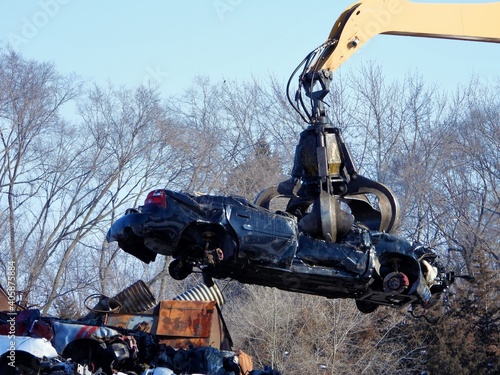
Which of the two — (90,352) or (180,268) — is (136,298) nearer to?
(90,352)

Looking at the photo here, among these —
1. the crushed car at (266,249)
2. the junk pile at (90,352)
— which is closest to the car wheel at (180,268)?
the crushed car at (266,249)

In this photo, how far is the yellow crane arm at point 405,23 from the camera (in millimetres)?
11953

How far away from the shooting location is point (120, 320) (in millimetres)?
16859

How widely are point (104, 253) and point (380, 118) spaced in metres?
12.9

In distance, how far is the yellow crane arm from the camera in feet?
39.2

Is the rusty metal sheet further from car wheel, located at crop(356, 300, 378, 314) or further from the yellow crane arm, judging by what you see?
the yellow crane arm

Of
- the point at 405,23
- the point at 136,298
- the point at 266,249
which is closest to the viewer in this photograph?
the point at 266,249

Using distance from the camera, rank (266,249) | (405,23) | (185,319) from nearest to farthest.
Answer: (266,249)
(405,23)
(185,319)

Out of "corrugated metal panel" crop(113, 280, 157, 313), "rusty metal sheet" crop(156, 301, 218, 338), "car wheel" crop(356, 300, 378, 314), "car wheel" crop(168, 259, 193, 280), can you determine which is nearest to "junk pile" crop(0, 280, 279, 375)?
"car wheel" crop(168, 259, 193, 280)

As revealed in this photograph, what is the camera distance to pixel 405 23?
12461mm

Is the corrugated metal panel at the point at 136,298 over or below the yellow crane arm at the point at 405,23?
below

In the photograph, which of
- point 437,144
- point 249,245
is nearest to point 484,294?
point 437,144

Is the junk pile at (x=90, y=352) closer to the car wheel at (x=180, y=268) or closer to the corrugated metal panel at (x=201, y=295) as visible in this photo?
the car wheel at (x=180, y=268)

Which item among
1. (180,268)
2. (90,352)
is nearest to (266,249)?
(180,268)
